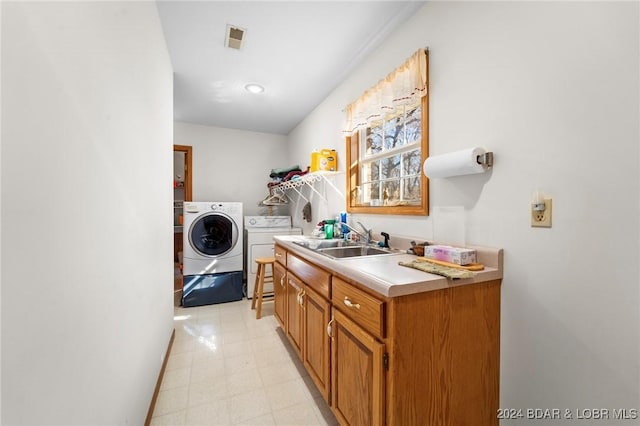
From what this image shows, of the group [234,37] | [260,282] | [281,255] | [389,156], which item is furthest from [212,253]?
[389,156]

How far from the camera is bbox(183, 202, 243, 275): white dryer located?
3225 millimetres

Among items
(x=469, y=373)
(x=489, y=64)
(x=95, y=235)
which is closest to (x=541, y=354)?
(x=469, y=373)

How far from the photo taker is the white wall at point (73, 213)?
20.2 inches

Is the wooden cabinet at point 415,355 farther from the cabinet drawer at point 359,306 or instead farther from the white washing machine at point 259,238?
the white washing machine at point 259,238

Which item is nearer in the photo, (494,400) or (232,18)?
(494,400)

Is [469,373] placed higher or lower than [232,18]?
lower

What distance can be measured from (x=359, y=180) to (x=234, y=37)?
1471 mm

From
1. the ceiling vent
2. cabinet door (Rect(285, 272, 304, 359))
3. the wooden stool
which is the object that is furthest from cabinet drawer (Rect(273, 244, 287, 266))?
the ceiling vent

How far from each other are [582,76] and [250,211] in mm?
3917

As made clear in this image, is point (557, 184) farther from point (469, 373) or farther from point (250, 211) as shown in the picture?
point (250, 211)

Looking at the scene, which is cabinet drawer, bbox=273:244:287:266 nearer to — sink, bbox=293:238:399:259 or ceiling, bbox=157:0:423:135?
sink, bbox=293:238:399:259

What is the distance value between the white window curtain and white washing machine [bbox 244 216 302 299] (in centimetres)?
194

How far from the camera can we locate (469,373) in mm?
1133

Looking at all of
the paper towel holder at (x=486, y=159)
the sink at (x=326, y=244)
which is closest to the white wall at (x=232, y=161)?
the sink at (x=326, y=244)
